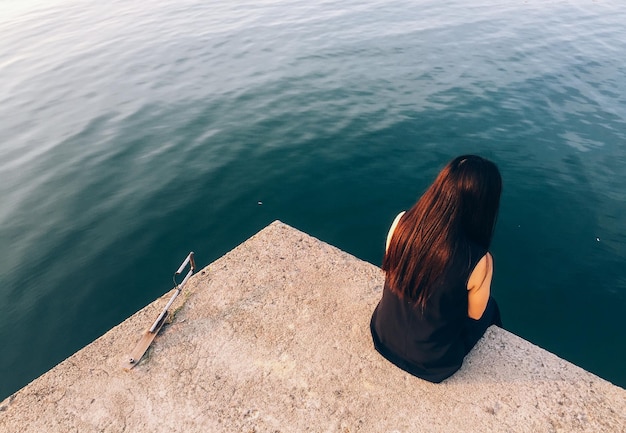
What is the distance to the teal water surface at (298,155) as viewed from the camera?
5.81 meters

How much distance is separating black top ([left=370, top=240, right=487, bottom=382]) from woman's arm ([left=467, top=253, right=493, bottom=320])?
40 millimetres

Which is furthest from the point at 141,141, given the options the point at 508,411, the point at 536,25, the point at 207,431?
the point at 536,25

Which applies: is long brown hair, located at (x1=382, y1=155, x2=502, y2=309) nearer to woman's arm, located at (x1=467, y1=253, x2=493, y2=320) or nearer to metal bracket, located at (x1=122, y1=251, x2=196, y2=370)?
woman's arm, located at (x1=467, y1=253, x2=493, y2=320)

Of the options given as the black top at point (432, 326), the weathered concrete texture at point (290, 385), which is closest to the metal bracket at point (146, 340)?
the weathered concrete texture at point (290, 385)

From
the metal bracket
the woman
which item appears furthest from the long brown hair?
the metal bracket

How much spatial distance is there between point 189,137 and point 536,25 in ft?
52.5

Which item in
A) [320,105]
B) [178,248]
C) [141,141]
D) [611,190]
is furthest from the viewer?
[320,105]

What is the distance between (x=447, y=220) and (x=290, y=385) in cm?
190

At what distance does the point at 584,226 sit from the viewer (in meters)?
6.87

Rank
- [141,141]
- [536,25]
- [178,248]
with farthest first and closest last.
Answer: [536,25]
[141,141]
[178,248]

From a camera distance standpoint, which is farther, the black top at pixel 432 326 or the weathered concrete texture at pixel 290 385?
the weathered concrete texture at pixel 290 385

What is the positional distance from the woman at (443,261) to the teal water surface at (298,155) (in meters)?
3.04

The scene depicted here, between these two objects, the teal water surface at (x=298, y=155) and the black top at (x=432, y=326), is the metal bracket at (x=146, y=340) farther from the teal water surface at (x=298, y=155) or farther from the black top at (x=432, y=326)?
the teal water surface at (x=298, y=155)

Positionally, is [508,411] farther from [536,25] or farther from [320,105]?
[536,25]
